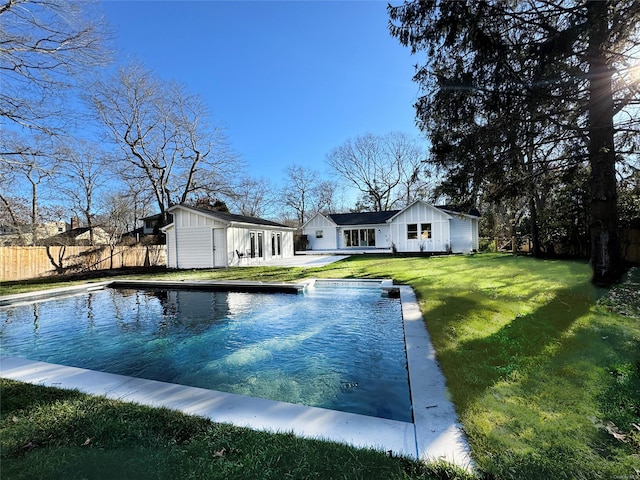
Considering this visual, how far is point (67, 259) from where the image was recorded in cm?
1666

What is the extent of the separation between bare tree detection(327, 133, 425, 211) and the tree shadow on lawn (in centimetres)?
3215

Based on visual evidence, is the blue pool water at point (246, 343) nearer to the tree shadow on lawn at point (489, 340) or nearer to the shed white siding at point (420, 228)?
the tree shadow on lawn at point (489, 340)

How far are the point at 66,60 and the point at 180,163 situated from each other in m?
16.9

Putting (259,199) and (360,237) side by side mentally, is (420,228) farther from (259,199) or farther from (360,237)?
(259,199)

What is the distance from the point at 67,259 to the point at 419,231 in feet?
71.3

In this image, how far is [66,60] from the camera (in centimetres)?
852

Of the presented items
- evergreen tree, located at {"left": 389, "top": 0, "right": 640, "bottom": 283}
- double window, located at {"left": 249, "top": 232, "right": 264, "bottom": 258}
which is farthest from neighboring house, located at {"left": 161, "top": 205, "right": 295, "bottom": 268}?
evergreen tree, located at {"left": 389, "top": 0, "right": 640, "bottom": 283}

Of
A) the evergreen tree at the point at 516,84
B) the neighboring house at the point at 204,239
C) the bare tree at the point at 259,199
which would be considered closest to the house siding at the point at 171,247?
the neighboring house at the point at 204,239

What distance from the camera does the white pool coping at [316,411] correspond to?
2.26 metres

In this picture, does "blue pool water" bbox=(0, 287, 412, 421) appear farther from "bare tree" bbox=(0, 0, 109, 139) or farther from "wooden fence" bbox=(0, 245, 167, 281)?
"wooden fence" bbox=(0, 245, 167, 281)

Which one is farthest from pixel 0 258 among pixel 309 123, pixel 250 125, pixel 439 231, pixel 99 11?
pixel 439 231

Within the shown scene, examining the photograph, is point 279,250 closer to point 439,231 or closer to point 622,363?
point 439,231

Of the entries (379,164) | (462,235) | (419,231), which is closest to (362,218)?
(419,231)

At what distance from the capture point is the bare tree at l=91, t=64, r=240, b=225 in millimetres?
20531
